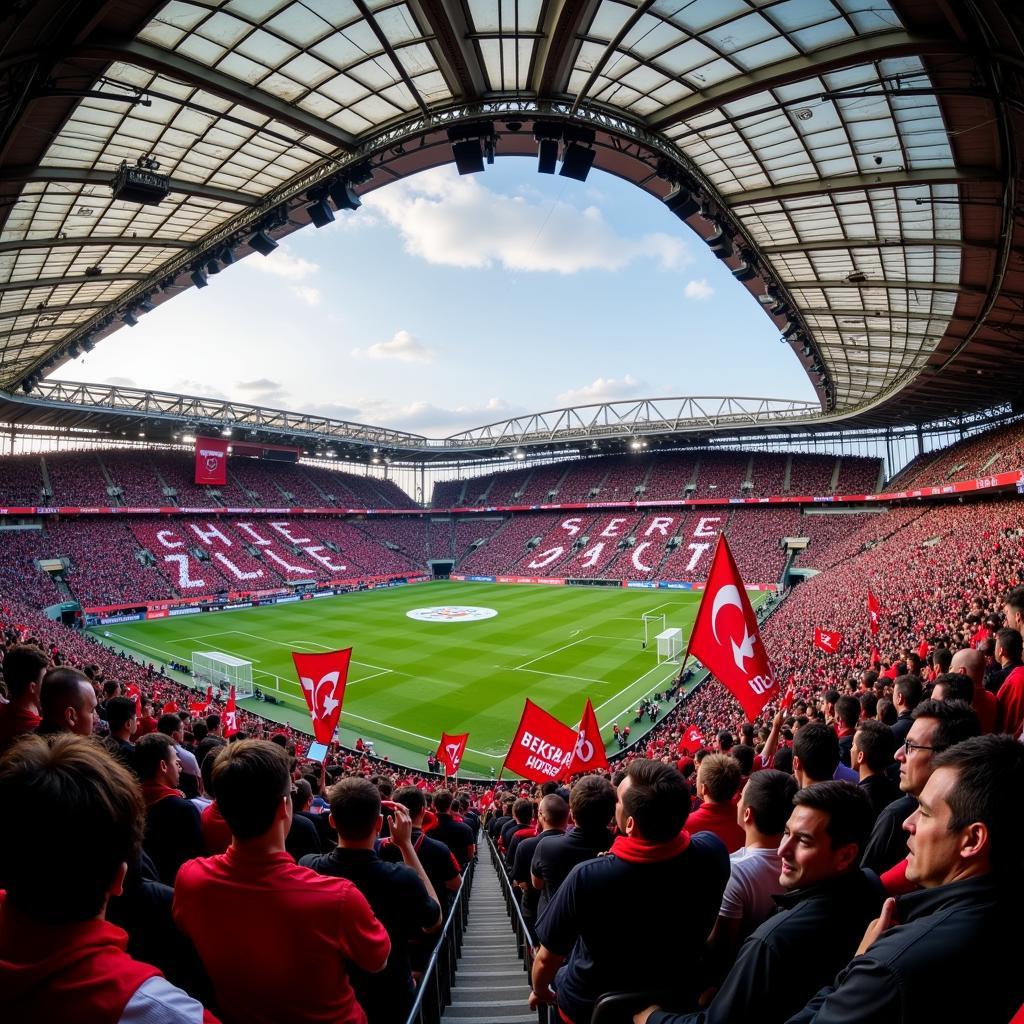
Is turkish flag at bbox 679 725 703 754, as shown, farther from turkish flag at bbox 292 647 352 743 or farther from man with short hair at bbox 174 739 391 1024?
man with short hair at bbox 174 739 391 1024

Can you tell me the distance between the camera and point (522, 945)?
6.48 m

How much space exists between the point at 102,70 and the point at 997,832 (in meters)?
14.2

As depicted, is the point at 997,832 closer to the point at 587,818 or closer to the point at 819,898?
the point at 819,898

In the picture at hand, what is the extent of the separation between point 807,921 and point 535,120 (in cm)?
1397

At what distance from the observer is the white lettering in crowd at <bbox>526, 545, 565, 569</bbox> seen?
60.1 meters

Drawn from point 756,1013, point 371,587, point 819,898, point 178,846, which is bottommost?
point 371,587

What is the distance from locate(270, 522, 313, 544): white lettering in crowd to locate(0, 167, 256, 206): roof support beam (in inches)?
1776

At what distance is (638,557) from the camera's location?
184 feet

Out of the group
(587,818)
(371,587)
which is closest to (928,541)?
(587,818)

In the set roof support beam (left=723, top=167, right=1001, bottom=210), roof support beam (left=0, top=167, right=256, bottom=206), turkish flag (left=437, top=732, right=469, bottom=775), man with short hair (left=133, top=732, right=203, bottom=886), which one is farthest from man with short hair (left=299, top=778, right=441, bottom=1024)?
roof support beam (left=723, top=167, right=1001, bottom=210)

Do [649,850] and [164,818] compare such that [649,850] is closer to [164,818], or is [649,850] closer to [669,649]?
[164,818]

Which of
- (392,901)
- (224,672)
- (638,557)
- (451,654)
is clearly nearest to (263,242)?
(392,901)

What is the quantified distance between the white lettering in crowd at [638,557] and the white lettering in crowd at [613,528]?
3.82 metres

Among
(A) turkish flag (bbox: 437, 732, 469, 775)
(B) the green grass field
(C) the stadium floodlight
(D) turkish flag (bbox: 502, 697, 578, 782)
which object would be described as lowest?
(B) the green grass field
